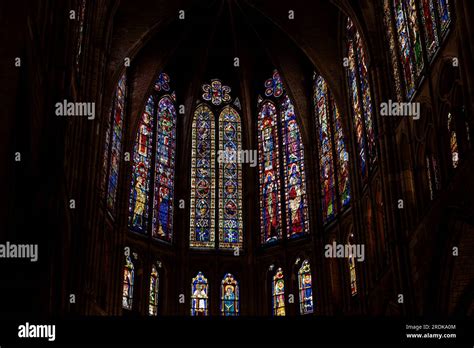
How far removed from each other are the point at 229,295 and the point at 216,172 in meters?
5.13

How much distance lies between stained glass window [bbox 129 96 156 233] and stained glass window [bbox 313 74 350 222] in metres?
6.49

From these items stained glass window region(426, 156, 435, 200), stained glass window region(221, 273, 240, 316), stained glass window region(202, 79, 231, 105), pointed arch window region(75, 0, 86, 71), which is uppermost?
stained glass window region(202, 79, 231, 105)

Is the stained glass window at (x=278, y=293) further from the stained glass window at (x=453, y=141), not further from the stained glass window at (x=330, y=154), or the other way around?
the stained glass window at (x=453, y=141)

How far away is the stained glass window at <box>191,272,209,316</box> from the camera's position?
28.5 meters

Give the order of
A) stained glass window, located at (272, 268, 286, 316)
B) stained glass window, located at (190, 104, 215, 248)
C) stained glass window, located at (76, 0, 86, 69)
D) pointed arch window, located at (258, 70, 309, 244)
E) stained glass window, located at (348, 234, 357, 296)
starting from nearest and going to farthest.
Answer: stained glass window, located at (76, 0, 86, 69) < stained glass window, located at (348, 234, 357, 296) < stained glass window, located at (272, 268, 286, 316) < pointed arch window, located at (258, 70, 309, 244) < stained glass window, located at (190, 104, 215, 248)

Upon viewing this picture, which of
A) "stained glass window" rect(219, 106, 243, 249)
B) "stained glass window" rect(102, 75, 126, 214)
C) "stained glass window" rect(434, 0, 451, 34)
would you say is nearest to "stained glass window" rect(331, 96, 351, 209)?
"stained glass window" rect(219, 106, 243, 249)

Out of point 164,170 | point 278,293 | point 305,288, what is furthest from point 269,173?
point 305,288

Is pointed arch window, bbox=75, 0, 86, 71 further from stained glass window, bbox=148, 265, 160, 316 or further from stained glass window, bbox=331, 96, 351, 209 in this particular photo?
stained glass window, bbox=331, 96, 351, 209

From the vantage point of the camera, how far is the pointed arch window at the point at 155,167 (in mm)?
29000

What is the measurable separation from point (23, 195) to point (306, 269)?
1555cm

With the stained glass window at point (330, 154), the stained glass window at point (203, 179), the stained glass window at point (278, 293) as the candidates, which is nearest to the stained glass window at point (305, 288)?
the stained glass window at point (278, 293)

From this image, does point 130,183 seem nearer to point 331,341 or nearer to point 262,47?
point 262,47

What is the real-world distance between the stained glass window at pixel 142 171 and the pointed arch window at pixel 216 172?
1999 millimetres

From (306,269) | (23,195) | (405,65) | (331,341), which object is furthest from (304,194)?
(331,341)
